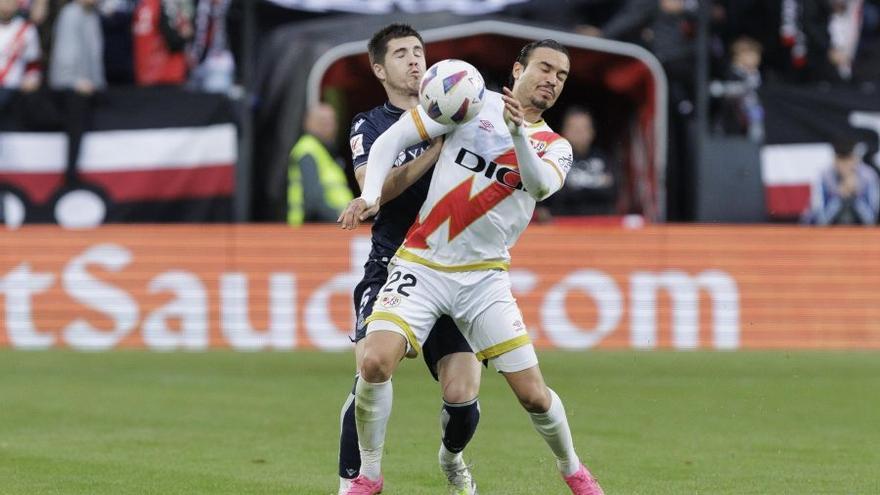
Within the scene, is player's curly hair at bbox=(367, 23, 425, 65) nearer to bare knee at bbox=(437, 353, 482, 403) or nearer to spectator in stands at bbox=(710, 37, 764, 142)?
bare knee at bbox=(437, 353, 482, 403)

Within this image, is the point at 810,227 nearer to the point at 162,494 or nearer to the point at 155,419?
the point at 155,419

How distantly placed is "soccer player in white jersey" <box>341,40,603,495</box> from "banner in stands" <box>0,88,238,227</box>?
10.5 m

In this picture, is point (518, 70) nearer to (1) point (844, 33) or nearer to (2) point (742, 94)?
(2) point (742, 94)

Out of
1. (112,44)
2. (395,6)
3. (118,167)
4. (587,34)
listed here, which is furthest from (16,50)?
(587,34)

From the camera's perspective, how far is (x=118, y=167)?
1794 centimetres

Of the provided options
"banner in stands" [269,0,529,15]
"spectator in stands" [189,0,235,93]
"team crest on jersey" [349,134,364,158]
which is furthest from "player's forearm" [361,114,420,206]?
"spectator in stands" [189,0,235,93]

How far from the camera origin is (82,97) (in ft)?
58.6

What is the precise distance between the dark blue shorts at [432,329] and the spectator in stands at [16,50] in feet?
36.2

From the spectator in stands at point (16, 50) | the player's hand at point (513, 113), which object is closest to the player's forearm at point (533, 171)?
the player's hand at point (513, 113)

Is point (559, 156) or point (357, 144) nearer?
point (559, 156)

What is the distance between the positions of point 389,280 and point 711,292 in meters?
10.1

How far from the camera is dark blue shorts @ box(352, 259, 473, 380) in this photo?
7.86 m

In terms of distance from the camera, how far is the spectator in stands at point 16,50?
59.4 feet

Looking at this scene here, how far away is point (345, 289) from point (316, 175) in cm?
130
